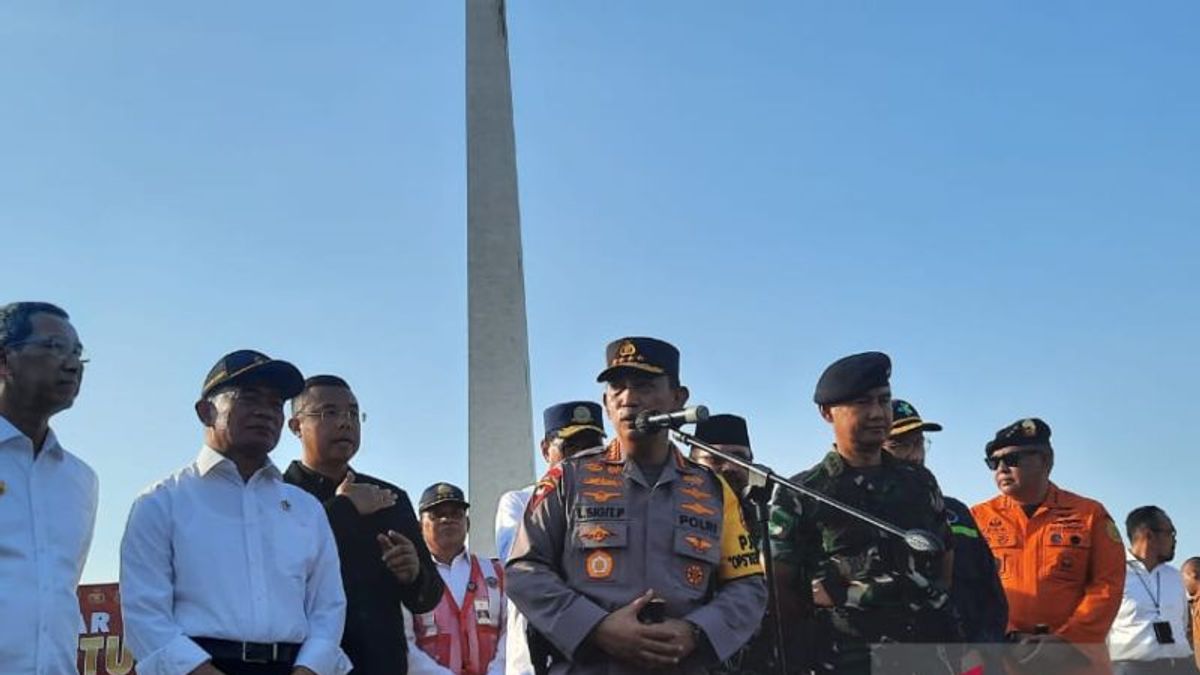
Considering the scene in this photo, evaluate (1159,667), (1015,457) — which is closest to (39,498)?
(1015,457)

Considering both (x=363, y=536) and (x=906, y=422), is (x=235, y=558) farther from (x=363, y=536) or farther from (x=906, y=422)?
(x=906, y=422)

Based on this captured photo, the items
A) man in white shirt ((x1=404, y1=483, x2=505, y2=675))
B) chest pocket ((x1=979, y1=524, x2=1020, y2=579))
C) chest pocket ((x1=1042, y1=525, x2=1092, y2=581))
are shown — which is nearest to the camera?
chest pocket ((x1=1042, y1=525, x2=1092, y2=581))

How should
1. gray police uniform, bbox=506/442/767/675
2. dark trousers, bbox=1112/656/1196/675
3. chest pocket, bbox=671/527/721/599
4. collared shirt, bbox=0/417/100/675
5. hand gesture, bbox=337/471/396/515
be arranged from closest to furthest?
collared shirt, bbox=0/417/100/675 → gray police uniform, bbox=506/442/767/675 → chest pocket, bbox=671/527/721/599 → hand gesture, bbox=337/471/396/515 → dark trousers, bbox=1112/656/1196/675

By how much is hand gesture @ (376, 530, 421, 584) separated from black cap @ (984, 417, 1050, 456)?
9.60 ft

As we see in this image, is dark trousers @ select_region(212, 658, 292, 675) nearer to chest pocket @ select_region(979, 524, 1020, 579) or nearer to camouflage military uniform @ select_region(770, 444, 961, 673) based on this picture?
camouflage military uniform @ select_region(770, 444, 961, 673)

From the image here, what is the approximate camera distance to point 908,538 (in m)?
3.77

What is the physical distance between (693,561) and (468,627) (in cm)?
298

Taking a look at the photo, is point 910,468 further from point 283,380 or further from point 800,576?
point 283,380

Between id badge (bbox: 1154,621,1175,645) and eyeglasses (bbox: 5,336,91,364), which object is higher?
eyeglasses (bbox: 5,336,91,364)

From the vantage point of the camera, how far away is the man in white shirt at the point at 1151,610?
9.21m

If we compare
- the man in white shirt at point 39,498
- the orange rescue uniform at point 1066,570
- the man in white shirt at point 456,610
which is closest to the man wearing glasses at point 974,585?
the orange rescue uniform at point 1066,570

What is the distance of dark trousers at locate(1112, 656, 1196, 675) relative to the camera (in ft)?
30.0

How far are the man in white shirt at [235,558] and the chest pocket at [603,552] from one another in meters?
0.85

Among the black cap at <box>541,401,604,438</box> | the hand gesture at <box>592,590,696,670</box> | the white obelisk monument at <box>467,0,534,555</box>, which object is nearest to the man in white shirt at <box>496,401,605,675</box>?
the black cap at <box>541,401,604,438</box>
